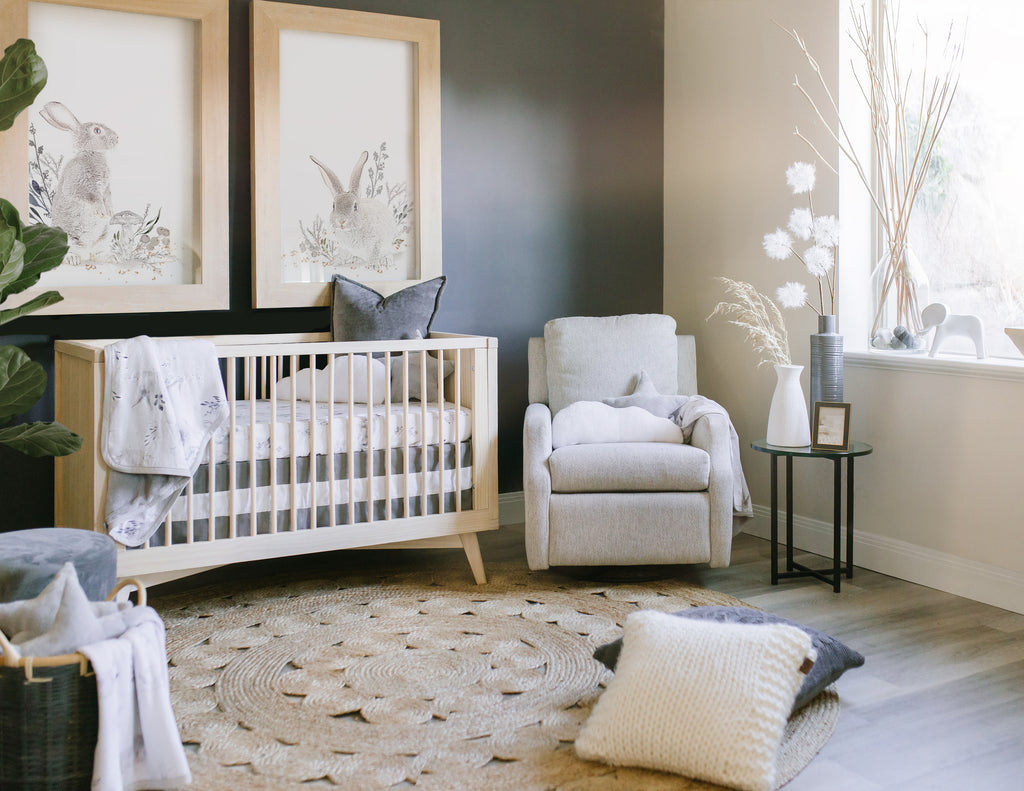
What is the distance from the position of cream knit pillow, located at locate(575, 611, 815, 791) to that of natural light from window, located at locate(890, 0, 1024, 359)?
5.32 ft

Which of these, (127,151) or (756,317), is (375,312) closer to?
(127,151)

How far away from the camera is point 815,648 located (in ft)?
7.29

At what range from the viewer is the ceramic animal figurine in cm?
304

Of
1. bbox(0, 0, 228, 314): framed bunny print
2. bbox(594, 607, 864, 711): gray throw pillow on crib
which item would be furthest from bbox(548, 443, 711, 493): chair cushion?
bbox(0, 0, 228, 314): framed bunny print

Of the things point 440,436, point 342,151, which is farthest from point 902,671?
point 342,151

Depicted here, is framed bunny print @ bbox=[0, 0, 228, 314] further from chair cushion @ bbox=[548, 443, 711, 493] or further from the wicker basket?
the wicker basket

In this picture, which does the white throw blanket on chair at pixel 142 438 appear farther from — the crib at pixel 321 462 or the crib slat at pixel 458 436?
the crib slat at pixel 458 436

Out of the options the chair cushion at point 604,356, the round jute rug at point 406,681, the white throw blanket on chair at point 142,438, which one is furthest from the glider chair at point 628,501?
the white throw blanket on chair at point 142,438

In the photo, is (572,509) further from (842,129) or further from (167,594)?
(842,129)

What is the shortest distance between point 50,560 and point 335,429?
981 mm

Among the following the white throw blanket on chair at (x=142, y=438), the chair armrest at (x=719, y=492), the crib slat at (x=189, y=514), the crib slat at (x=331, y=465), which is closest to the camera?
the white throw blanket on chair at (x=142, y=438)

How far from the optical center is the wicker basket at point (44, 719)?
1.69 m

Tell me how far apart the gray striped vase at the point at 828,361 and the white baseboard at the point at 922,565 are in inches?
21.1

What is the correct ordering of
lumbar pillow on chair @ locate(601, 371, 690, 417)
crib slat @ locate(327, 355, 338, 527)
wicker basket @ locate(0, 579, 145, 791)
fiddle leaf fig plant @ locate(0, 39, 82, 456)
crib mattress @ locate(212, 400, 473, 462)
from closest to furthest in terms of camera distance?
wicker basket @ locate(0, 579, 145, 791) → fiddle leaf fig plant @ locate(0, 39, 82, 456) → crib mattress @ locate(212, 400, 473, 462) → crib slat @ locate(327, 355, 338, 527) → lumbar pillow on chair @ locate(601, 371, 690, 417)
